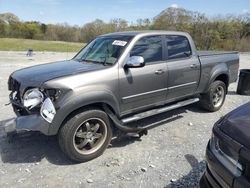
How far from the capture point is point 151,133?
5.04m

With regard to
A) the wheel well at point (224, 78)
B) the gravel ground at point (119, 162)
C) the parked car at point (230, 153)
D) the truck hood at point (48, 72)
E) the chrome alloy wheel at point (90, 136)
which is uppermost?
the truck hood at point (48, 72)

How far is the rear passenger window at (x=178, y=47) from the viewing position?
515 centimetres

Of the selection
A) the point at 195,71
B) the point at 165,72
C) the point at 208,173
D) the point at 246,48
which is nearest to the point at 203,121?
the point at 195,71

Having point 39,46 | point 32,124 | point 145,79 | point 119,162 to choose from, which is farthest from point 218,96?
point 39,46

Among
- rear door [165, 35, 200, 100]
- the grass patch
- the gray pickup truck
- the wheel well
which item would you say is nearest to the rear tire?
the wheel well

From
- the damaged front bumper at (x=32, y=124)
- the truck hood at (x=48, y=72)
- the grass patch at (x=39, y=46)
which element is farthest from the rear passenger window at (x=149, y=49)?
the grass patch at (x=39, y=46)

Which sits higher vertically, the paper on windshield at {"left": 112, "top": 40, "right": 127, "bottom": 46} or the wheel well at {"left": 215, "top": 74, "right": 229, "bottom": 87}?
the paper on windshield at {"left": 112, "top": 40, "right": 127, "bottom": 46}

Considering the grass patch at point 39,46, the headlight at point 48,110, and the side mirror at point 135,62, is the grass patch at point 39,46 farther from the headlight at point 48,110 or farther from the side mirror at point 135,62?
the headlight at point 48,110

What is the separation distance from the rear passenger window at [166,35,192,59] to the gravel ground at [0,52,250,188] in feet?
4.70

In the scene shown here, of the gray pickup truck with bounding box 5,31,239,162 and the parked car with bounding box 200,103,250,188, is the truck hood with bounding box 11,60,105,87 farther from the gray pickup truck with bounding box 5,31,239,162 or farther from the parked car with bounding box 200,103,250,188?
the parked car with bounding box 200,103,250,188

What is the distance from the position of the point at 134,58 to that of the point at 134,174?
174 centimetres

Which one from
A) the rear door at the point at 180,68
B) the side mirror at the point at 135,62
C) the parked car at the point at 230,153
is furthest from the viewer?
the rear door at the point at 180,68

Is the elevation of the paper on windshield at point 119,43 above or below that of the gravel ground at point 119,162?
above

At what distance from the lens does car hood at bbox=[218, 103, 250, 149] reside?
224cm
